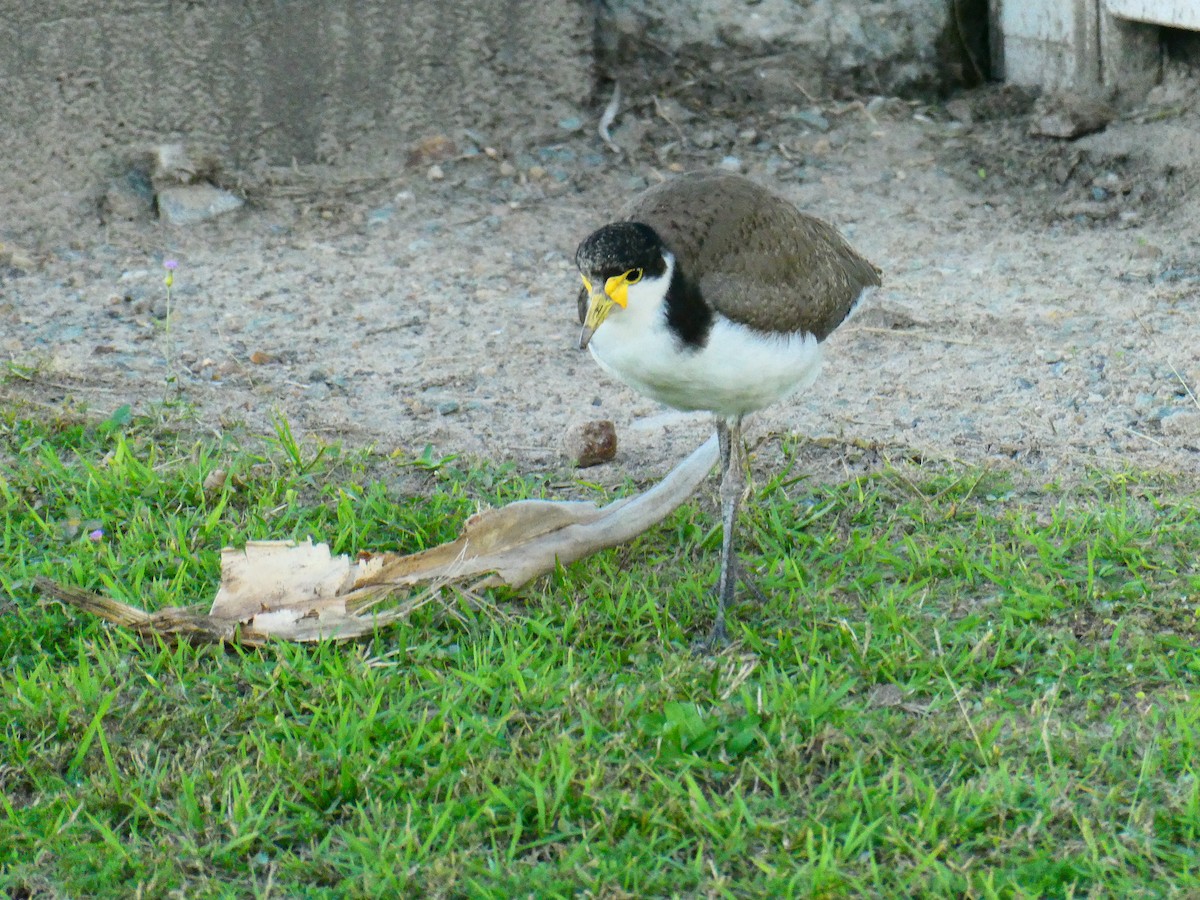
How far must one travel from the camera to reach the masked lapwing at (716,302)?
12.5 feet

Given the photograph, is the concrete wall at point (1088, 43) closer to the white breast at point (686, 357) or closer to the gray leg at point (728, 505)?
the gray leg at point (728, 505)

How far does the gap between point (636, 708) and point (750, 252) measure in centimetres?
129

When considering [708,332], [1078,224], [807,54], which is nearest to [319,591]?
[708,332]

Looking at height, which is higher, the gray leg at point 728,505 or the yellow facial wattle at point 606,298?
the yellow facial wattle at point 606,298

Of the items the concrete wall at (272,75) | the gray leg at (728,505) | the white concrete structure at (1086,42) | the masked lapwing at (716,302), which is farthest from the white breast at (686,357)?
the white concrete structure at (1086,42)

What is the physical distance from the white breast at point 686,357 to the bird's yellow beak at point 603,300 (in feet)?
0.07

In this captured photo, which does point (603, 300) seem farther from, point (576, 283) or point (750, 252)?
point (576, 283)

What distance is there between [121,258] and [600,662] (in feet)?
12.2

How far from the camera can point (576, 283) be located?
21.2 ft

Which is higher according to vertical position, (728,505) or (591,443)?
(728,505)

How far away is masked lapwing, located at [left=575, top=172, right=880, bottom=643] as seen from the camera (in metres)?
3.80

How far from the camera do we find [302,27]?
692cm

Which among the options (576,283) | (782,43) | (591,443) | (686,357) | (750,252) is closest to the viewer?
(686,357)

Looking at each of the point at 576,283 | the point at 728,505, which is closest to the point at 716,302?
the point at 728,505
